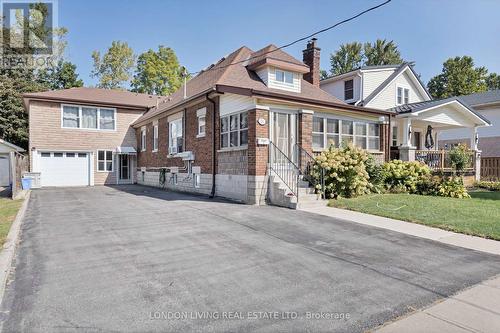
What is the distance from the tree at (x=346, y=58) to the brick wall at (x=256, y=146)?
133 ft

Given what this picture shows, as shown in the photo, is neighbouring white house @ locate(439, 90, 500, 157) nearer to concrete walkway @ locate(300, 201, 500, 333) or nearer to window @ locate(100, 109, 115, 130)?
concrete walkway @ locate(300, 201, 500, 333)

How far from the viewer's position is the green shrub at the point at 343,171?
11633 millimetres

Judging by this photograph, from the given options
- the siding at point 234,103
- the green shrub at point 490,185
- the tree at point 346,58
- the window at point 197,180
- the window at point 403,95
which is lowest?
the green shrub at point 490,185

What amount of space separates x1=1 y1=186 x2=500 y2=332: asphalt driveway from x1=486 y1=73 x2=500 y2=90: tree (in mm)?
54824

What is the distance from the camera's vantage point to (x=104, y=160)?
2319 cm

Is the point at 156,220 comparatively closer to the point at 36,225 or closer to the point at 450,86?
the point at 36,225

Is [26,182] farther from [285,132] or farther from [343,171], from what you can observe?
[343,171]

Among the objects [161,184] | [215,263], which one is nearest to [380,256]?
[215,263]

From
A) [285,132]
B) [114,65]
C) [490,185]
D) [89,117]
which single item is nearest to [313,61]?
[285,132]

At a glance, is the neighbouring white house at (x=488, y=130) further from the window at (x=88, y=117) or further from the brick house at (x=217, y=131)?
the window at (x=88, y=117)

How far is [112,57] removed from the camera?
42.0 metres

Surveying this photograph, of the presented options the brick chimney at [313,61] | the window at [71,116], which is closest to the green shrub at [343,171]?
the brick chimney at [313,61]

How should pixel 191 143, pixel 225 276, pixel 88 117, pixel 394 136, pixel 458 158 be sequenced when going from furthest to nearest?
pixel 88 117 < pixel 394 136 < pixel 191 143 < pixel 458 158 < pixel 225 276

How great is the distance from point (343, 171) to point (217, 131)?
5241mm
